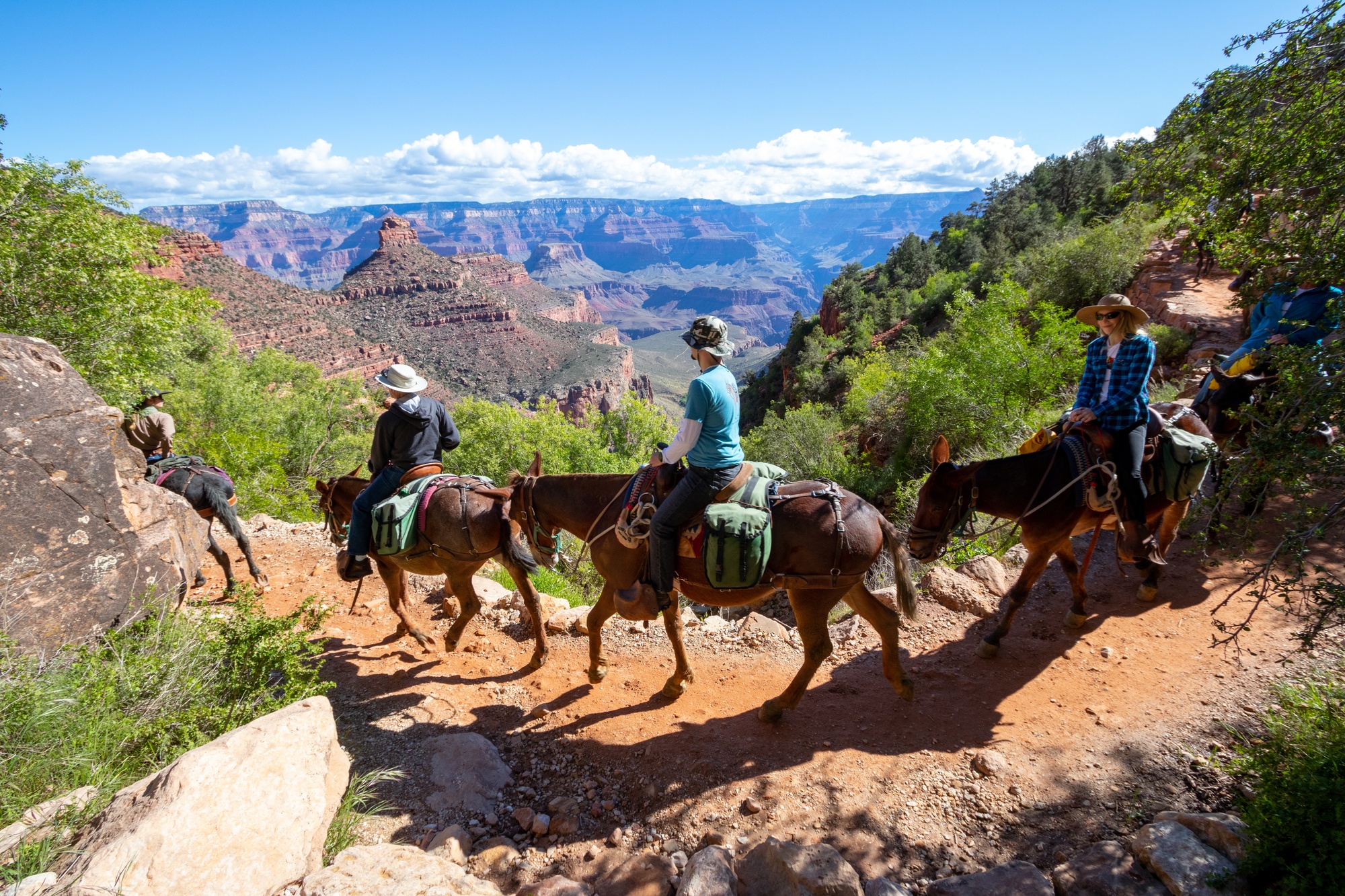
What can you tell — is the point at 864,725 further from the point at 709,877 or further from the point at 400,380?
the point at 400,380

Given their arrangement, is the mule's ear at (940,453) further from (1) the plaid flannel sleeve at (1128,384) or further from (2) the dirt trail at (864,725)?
(2) the dirt trail at (864,725)

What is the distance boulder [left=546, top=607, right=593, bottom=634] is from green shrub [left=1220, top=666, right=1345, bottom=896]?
245 inches

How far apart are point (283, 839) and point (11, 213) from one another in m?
17.2

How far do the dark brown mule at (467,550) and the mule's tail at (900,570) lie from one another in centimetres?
390

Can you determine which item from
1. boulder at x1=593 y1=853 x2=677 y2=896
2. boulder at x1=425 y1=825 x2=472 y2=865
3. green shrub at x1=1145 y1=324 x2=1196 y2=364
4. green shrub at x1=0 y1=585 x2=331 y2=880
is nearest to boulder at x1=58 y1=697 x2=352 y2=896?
green shrub at x1=0 y1=585 x2=331 y2=880

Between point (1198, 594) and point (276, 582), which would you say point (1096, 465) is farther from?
point (276, 582)

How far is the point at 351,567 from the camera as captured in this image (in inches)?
273

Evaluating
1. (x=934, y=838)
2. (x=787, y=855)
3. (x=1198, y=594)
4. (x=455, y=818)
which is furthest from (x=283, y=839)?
(x=1198, y=594)

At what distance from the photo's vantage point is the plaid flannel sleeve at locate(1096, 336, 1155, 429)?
590 cm

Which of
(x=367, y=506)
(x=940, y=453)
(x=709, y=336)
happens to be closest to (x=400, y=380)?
(x=367, y=506)

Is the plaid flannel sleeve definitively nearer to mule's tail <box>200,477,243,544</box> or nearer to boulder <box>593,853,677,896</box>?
boulder <box>593,853,677,896</box>

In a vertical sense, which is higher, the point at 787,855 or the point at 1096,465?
the point at 1096,465

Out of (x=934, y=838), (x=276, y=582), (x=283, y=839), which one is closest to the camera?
(x=283, y=839)

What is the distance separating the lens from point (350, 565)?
22.7 ft
